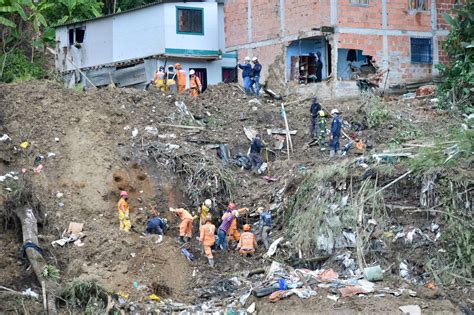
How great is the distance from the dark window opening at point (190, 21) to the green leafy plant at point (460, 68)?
28.2ft

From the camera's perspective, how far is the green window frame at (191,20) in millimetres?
30203

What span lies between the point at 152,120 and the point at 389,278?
7743mm

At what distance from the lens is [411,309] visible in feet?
53.5

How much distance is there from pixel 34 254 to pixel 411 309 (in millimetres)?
7006

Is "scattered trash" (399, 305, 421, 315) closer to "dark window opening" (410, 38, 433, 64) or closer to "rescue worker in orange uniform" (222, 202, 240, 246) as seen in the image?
"rescue worker in orange uniform" (222, 202, 240, 246)

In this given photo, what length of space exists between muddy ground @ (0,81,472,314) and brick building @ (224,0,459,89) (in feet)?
7.46

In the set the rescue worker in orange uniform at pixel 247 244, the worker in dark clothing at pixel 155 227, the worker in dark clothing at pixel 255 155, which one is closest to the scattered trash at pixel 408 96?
the worker in dark clothing at pixel 255 155

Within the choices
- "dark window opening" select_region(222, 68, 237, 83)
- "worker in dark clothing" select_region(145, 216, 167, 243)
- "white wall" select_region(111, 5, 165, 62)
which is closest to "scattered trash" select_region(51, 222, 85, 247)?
"worker in dark clothing" select_region(145, 216, 167, 243)

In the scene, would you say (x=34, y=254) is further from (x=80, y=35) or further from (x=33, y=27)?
(x=33, y=27)

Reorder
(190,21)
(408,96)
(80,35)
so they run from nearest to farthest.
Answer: (408,96), (190,21), (80,35)

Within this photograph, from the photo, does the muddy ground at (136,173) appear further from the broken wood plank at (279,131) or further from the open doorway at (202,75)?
the open doorway at (202,75)

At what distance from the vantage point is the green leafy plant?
23.9 m

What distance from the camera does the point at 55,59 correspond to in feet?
111

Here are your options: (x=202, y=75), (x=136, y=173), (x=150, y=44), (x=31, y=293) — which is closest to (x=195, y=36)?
(x=202, y=75)
